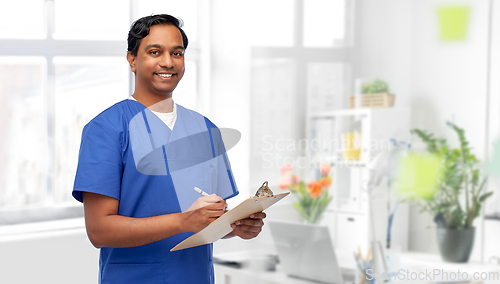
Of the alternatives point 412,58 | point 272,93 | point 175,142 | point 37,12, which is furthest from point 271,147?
point 175,142

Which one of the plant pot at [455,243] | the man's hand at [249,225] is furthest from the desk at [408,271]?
the man's hand at [249,225]

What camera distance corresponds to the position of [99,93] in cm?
273

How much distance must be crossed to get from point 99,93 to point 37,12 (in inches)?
20.0

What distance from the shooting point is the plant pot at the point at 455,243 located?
2180mm

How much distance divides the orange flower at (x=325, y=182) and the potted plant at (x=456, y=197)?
0.55 m

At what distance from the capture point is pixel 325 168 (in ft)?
8.77

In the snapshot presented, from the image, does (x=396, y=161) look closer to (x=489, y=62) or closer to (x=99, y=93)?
(x=489, y=62)

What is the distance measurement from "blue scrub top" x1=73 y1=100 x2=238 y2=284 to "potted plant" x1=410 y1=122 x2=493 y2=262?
1.49 metres

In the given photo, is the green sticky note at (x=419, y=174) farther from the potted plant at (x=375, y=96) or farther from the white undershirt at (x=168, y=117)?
the white undershirt at (x=168, y=117)

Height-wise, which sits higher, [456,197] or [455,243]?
[456,197]

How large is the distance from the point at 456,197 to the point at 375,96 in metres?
0.63

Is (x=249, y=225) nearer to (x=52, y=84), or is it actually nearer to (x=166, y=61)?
(x=166, y=61)

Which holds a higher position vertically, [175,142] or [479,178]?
[175,142]

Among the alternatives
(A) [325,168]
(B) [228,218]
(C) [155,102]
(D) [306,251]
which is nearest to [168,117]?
(C) [155,102]
